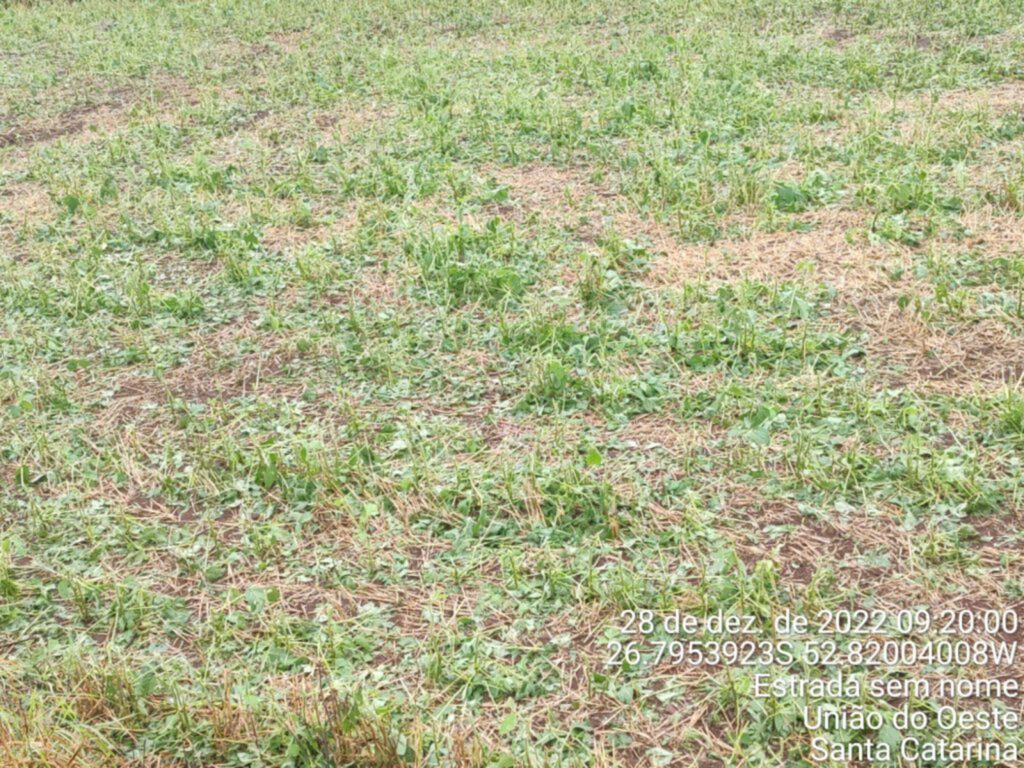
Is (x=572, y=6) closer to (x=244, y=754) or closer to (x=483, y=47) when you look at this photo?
(x=483, y=47)

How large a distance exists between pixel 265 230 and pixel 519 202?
1329 mm

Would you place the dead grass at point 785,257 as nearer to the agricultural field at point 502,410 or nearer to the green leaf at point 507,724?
the agricultural field at point 502,410

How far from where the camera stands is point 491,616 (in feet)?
9.23

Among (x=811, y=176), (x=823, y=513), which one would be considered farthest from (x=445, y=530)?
(x=811, y=176)

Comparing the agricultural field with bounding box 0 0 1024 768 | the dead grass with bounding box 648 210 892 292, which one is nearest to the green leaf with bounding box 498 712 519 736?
the agricultural field with bounding box 0 0 1024 768

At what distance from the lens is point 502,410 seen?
373cm

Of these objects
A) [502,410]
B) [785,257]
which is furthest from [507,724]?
[785,257]

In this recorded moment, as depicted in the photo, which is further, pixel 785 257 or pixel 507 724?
pixel 785 257

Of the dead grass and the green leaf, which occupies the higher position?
the dead grass

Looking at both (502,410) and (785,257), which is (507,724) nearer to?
(502,410)

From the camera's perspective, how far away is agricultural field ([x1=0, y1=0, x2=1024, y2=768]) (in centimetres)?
259

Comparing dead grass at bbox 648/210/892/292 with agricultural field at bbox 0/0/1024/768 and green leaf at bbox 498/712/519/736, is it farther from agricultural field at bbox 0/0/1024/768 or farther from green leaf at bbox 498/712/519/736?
green leaf at bbox 498/712/519/736

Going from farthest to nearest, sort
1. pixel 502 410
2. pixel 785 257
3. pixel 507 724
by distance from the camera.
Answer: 1. pixel 785 257
2. pixel 502 410
3. pixel 507 724

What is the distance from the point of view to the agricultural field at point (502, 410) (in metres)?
2.59
